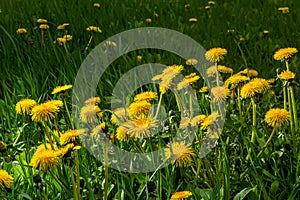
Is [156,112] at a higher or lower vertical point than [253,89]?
lower

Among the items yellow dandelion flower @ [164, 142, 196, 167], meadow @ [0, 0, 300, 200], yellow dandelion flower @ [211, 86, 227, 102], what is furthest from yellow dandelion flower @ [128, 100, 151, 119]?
yellow dandelion flower @ [211, 86, 227, 102]

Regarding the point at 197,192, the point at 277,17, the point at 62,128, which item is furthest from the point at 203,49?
the point at 197,192

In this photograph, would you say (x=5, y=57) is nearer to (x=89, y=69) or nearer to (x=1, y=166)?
(x=89, y=69)

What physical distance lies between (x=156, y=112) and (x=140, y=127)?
1.18 feet

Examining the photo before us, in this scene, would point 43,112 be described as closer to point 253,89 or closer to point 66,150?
point 66,150

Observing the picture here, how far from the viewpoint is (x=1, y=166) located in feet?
5.11

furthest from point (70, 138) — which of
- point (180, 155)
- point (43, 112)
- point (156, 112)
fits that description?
point (156, 112)

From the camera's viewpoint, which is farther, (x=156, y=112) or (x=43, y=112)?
(x=156, y=112)

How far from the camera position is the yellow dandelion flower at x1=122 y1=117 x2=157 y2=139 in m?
1.24

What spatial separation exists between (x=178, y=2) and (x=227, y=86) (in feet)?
8.02

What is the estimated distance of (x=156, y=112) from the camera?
5.25 ft

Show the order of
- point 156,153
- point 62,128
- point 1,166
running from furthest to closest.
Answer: point 62,128
point 1,166
point 156,153

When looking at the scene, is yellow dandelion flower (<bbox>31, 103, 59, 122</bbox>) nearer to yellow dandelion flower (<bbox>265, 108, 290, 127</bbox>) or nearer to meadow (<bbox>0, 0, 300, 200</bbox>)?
meadow (<bbox>0, 0, 300, 200</bbox>)

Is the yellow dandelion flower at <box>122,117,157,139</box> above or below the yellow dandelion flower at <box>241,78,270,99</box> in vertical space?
below
